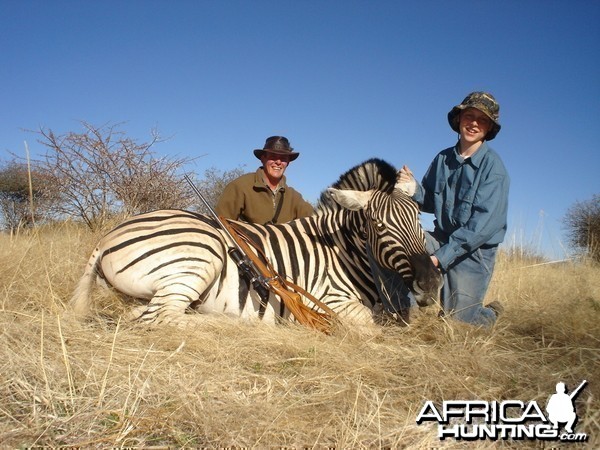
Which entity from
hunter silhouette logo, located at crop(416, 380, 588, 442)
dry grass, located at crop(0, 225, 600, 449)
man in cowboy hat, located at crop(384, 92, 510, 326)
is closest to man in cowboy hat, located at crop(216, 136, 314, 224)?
man in cowboy hat, located at crop(384, 92, 510, 326)

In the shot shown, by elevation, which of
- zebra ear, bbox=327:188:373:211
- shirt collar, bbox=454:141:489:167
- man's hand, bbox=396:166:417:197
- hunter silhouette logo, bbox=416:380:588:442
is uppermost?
shirt collar, bbox=454:141:489:167

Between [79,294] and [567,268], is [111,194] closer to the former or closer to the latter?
[79,294]

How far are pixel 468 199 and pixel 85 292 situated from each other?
3.28m

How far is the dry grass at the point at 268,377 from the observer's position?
1692 mm

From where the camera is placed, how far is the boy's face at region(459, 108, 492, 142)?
392cm

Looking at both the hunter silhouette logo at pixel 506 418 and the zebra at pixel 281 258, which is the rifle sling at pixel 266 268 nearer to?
the zebra at pixel 281 258

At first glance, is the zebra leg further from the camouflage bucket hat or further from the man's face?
the camouflage bucket hat

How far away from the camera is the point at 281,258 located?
3.78 metres

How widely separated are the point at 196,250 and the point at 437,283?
1.80m

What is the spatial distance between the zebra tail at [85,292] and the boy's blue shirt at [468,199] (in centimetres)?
276

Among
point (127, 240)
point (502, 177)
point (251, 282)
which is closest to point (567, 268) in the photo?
point (502, 177)

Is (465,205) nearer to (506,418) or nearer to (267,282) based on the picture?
(267,282)

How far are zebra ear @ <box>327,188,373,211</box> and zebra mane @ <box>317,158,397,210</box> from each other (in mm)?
202

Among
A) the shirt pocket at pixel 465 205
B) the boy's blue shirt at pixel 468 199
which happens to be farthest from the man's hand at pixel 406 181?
the shirt pocket at pixel 465 205
